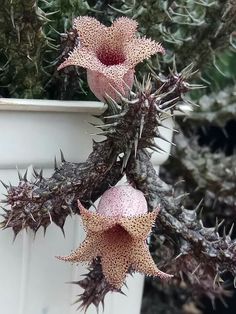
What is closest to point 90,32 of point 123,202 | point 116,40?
point 116,40

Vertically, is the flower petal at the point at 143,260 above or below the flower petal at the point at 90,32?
below

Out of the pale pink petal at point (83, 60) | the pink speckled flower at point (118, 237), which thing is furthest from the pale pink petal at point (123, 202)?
the pale pink petal at point (83, 60)

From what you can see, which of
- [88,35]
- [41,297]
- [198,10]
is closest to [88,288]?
[41,297]

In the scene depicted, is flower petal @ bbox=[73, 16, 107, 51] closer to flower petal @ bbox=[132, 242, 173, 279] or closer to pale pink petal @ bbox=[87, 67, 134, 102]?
pale pink petal @ bbox=[87, 67, 134, 102]

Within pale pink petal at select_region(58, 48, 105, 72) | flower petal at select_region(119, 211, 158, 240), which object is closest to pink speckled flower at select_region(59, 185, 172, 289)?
flower petal at select_region(119, 211, 158, 240)

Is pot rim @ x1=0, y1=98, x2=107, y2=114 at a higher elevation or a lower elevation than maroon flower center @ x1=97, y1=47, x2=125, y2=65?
lower

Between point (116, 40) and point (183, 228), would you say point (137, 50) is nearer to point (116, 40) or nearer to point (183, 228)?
point (116, 40)

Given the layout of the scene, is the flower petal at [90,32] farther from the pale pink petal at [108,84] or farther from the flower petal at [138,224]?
the flower petal at [138,224]
